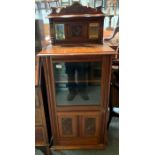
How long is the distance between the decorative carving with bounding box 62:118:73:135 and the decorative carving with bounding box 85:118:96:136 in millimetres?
164

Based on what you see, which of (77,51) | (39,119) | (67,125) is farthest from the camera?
(67,125)

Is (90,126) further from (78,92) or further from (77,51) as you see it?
(77,51)

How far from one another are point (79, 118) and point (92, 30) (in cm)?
88

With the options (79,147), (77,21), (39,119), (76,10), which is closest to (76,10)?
(76,10)

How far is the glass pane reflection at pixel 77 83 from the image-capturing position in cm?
161

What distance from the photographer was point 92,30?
1.73 m

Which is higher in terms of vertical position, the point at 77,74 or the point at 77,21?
the point at 77,21

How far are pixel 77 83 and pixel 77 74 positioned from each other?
0.09m

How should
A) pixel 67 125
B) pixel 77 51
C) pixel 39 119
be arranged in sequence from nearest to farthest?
pixel 77 51 → pixel 39 119 → pixel 67 125

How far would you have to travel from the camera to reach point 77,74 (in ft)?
5.50

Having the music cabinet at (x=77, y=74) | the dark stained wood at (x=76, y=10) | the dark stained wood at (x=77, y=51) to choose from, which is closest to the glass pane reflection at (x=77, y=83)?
the music cabinet at (x=77, y=74)
